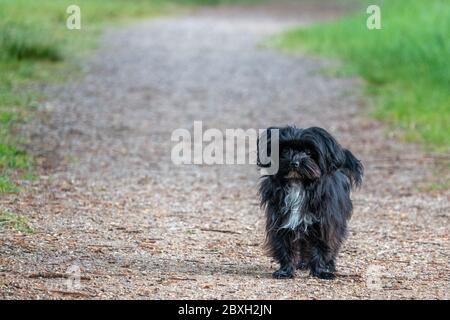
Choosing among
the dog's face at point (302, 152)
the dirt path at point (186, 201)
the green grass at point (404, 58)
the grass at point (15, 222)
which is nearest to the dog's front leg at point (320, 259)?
the dirt path at point (186, 201)

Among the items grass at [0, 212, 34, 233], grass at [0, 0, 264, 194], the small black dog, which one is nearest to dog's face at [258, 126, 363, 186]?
the small black dog

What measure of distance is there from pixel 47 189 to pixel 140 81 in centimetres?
846

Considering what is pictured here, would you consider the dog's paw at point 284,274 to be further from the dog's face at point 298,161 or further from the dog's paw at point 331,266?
Answer: the dog's face at point 298,161

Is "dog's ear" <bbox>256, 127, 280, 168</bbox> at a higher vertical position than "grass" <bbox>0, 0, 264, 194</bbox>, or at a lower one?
lower

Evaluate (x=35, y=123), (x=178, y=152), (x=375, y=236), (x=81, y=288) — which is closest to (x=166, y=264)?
(x=81, y=288)

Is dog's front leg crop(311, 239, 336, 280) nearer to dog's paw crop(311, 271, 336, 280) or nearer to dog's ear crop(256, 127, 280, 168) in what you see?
dog's paw crop(311, 271, 336, 280)

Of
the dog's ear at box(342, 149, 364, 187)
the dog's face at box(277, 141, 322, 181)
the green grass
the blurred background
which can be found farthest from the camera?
the green grass

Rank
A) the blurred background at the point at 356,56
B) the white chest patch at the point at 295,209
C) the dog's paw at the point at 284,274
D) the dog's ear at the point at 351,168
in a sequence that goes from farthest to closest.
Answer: the blurred background at the point at 356,56
the dog's ear at the point at 351,168
the dog's paw at the point at 284,274
the white chest patch at the point at 295,209

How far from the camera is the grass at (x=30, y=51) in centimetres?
1185

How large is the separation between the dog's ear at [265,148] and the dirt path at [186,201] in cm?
75

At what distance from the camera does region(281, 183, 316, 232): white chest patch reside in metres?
7.34

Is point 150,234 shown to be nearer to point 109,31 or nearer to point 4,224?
point 4,224

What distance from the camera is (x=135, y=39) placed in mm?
24312

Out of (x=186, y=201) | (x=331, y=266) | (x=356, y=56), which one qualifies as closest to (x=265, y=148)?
(x=331, y=266)
